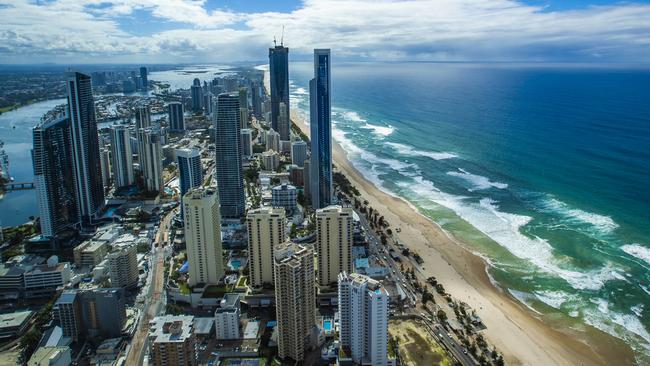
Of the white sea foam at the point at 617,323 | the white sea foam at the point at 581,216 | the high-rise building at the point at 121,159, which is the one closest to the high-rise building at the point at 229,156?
the high-rise building at the point at 121,159

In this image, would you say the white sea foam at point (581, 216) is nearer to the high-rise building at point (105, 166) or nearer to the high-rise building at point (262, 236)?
the high-rise building at point (262, 236)

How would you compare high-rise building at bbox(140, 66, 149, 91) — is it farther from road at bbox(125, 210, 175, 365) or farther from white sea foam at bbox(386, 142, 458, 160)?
road at bbox(125, 210, 175, 365)

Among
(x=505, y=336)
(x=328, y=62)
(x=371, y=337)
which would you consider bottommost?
(x=505, y=336)

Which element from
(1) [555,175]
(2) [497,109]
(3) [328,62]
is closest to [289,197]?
(3) [328,62]

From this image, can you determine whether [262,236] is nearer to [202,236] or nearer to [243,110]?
[202,236]

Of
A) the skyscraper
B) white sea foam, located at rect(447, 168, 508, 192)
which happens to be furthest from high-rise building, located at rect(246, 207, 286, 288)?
white sea foam, located at rect(447, 168, 508, 192)

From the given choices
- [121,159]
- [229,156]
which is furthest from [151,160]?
[229,156]

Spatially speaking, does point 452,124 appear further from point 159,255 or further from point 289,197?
point 159,255
